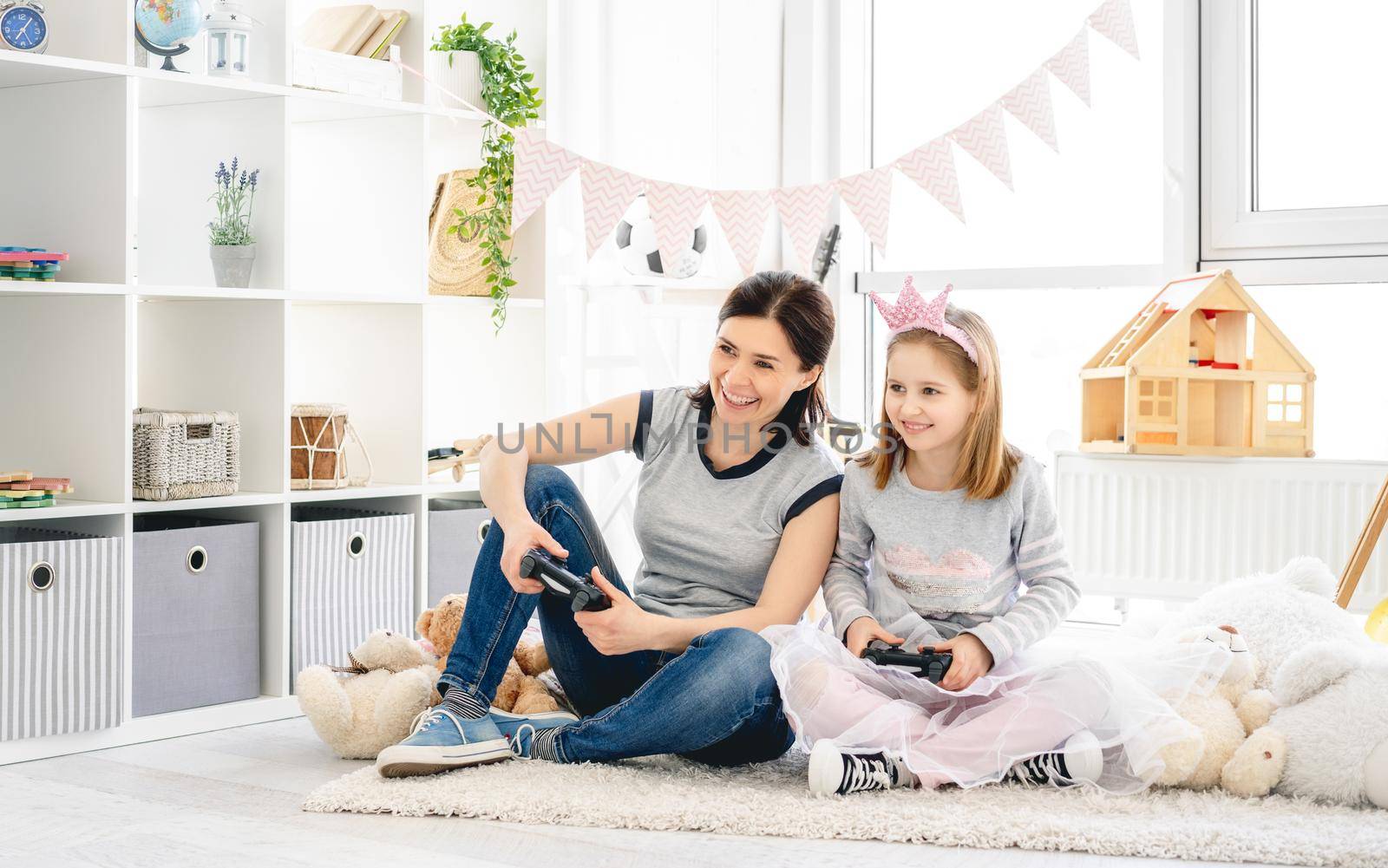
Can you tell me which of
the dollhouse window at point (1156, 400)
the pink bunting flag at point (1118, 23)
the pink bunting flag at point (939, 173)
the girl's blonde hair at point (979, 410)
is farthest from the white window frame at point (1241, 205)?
the girl's blonde hair at point (979, 410)

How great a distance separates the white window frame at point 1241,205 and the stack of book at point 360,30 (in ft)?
5.31

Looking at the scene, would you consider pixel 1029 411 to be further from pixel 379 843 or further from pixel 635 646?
pixel 379 843

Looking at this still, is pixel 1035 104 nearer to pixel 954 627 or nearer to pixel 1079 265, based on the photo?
pixel 1079 265

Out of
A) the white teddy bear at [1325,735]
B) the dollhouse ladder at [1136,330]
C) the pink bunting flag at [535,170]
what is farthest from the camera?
the dollhouse ladder at [1136,330]

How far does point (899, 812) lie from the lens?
1661 millimetres

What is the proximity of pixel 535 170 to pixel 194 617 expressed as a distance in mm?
930

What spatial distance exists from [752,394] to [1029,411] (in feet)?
4.61

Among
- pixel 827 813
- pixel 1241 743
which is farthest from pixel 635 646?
pixel 1241 743

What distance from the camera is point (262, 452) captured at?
243 cm

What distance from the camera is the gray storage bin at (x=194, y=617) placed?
7.29ft

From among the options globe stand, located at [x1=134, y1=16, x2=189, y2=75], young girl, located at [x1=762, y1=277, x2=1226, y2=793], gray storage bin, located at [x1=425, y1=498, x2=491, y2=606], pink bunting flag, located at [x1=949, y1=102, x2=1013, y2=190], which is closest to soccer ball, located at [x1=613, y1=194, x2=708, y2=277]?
gray storage bin, located at [x1=425, y1=498, x2=491, y2=606]

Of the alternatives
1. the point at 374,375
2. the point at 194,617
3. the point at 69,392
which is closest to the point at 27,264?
the point at 69,392

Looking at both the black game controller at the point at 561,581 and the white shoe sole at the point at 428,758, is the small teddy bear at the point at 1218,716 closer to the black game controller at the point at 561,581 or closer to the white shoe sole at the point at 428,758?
the black game controller at the point at 561,581

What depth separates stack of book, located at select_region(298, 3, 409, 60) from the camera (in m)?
2.65
